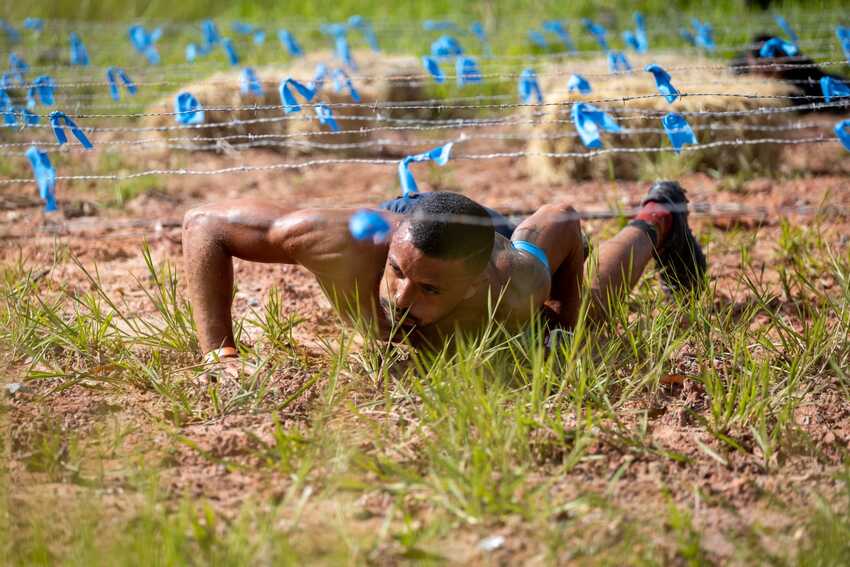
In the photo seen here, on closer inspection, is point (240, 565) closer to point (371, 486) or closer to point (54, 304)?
point (371, 486)

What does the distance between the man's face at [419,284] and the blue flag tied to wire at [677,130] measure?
88 cm

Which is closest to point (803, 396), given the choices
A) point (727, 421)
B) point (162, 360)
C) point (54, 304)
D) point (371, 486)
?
point (727, 421)

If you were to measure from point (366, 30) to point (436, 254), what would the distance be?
5765mm

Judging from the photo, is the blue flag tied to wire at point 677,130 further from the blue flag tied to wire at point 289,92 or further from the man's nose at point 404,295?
the blue flag tied to wire at point 289,92

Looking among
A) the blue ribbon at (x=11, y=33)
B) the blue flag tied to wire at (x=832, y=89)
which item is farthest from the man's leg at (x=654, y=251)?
the blue ribbon at (x=11, y=33)

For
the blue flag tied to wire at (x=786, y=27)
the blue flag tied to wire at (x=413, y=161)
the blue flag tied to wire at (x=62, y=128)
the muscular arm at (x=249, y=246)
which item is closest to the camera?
the muscular arm at (x=249, y=246)

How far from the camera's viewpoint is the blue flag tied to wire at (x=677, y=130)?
349 cm

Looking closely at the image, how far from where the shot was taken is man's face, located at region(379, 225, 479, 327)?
3084 millimetres

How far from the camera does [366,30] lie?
27.6 feet

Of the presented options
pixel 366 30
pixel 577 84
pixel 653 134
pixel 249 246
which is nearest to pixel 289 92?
pixel 249 246

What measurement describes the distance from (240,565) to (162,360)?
4.29 ft

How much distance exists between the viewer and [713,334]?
11.9 feet

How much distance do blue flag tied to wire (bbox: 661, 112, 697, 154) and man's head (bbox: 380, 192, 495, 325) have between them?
782 mm

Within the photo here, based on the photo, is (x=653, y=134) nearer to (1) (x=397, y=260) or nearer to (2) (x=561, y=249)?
(2) (x=561, y=249)
